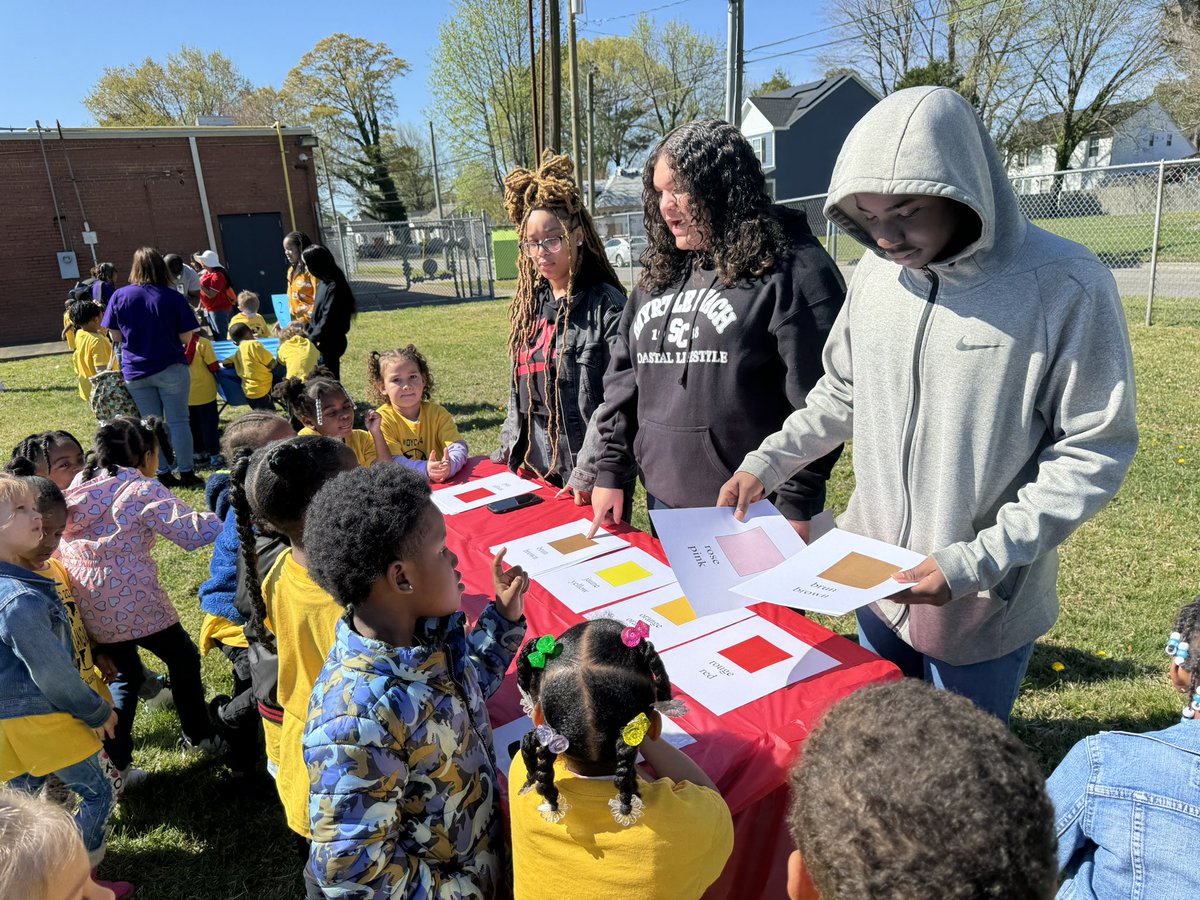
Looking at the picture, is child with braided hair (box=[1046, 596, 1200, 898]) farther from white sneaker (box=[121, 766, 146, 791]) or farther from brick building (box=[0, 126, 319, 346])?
brick building (box=[0, 126, 319, 346])

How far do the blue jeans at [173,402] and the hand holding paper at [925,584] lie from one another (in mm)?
6474

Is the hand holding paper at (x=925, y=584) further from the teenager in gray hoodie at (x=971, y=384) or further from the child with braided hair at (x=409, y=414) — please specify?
the child with braided hair at (x=409, y=414)

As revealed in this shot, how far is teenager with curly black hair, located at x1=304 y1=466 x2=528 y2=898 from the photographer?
1371mm

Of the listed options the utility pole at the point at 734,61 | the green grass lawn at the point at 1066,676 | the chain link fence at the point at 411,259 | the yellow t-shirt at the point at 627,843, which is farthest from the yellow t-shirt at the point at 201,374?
the chain link fence at the point at 411,259

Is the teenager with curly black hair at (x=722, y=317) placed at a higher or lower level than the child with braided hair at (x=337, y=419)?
higher

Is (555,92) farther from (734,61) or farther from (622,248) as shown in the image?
(622,248)

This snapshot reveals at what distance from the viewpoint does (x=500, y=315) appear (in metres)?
16.1

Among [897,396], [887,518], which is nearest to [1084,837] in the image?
[887,518]

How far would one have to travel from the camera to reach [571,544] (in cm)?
254

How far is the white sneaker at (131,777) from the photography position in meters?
2.85

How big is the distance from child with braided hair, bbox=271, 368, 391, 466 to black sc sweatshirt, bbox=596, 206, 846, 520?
1765mm

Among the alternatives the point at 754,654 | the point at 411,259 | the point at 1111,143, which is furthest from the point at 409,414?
the point at 1111,143

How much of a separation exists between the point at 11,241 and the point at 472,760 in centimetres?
2333

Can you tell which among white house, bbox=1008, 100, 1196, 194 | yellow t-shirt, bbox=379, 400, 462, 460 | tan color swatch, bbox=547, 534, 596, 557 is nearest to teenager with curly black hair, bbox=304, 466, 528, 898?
tan color swatch, bbox=547, 534, 596, 557
